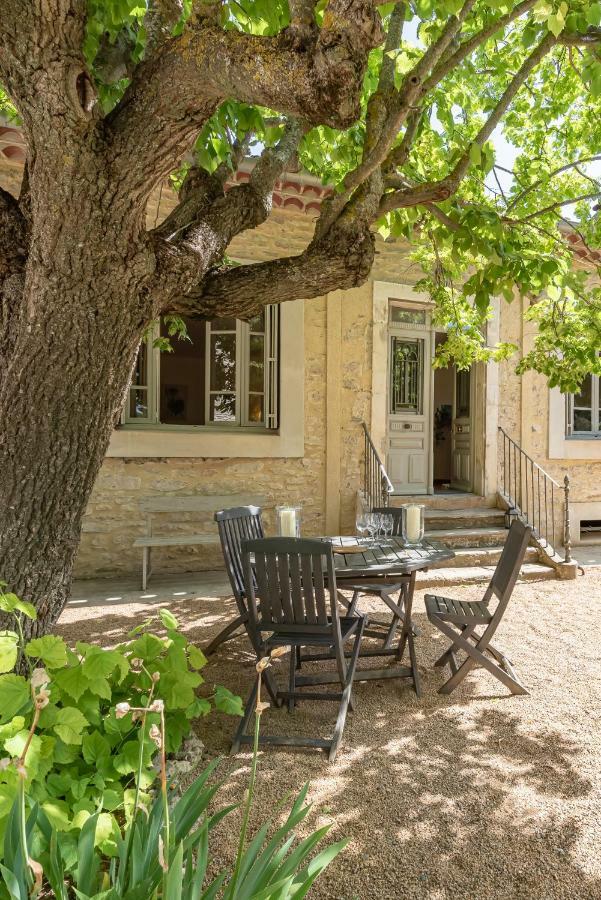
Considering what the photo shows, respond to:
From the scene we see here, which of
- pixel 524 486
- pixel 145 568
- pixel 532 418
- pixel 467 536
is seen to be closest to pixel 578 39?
pixel 467 536

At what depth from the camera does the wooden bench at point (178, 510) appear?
5.57 meters

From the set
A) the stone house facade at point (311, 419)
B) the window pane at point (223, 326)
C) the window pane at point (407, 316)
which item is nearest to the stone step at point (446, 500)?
the stone house facade at point (311, 419)

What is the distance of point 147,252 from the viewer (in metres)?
2.24

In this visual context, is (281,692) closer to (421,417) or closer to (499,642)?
(499,642)

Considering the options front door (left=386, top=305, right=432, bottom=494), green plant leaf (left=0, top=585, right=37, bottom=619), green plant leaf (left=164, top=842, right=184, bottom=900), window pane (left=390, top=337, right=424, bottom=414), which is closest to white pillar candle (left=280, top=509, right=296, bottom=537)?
green plant leaf (left=0, top=585, right=37, bottom=619)

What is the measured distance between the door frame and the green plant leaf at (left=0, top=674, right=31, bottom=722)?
5543 mm

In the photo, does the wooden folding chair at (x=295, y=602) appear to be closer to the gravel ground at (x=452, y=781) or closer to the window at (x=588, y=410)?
the gravel ground at (x=452, y=781)

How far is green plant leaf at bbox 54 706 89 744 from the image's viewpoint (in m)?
1.64

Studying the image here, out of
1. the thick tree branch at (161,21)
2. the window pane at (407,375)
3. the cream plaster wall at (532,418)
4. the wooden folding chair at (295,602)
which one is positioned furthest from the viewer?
the cream plaster wall at (532,418)

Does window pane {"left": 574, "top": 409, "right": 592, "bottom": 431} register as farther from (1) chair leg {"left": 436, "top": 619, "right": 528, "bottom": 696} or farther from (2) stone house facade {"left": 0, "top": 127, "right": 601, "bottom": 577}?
(1) chair leg {"left": 436, "top": 619, "right": 528, "bottom": 696}

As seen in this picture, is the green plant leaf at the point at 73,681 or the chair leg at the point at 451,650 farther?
the chair leg at the point at 451,650

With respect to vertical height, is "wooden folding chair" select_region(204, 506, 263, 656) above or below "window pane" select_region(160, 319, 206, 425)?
below

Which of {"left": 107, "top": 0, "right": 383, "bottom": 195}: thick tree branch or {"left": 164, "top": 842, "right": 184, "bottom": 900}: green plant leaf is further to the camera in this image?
{"left": 107, "top": 0, "right": 383, "bottom": 195}: thick tree branch

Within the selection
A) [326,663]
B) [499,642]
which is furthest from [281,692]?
[499,642]
